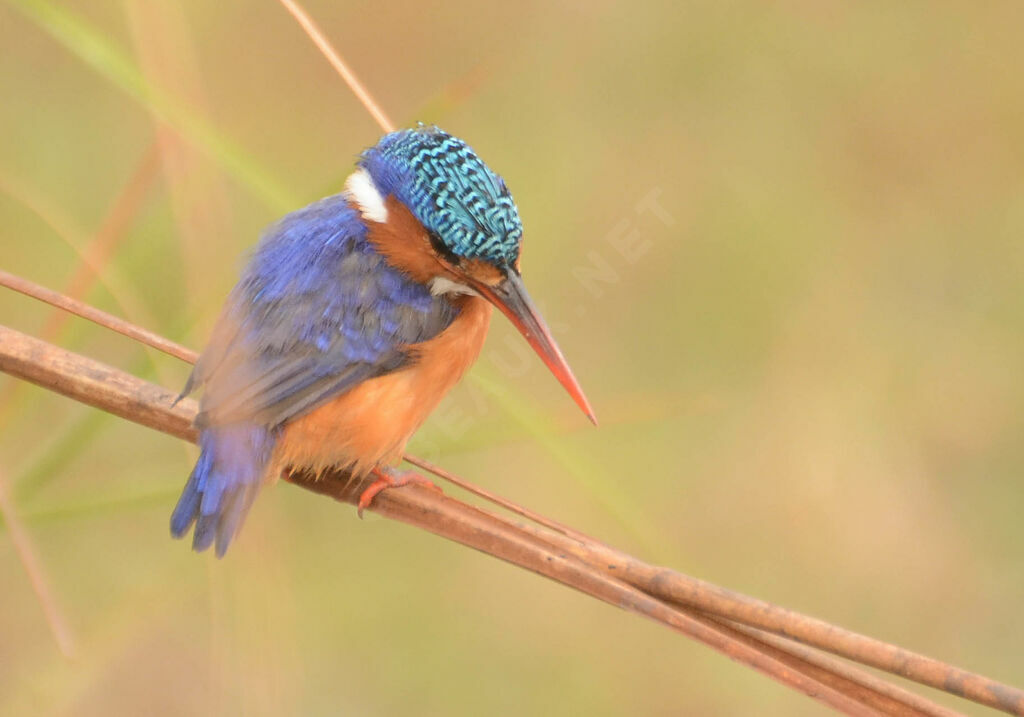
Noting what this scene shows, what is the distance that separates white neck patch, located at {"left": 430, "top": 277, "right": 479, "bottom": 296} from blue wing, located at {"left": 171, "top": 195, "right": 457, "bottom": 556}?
0.6 inches

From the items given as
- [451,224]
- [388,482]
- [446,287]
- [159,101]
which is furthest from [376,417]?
[159,101]

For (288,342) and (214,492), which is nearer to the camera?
(214,492)

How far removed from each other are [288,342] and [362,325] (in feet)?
0.45

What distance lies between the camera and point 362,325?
2105mm

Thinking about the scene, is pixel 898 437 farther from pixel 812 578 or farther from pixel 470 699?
pixel 470 699

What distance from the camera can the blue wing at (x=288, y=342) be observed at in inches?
73.8

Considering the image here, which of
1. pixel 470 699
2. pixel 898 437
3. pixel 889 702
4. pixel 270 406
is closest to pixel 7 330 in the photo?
pixel 270 406

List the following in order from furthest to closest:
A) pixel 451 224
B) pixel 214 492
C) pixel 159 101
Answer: pixel 451 224 < pixel 214 492 < pixel 159 101

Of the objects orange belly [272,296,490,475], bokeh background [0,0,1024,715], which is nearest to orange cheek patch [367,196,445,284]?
orange belly [272,296,490,475]

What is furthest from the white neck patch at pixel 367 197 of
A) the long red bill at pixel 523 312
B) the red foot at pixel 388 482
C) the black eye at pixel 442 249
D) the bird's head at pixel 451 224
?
the red foot at pixel 388 482

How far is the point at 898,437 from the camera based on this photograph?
3305 millimetres

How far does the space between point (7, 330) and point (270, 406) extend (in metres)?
0.44

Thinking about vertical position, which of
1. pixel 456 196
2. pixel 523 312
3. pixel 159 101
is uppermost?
pixel 159 101

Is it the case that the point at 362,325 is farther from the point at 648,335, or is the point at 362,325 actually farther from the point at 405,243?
the point at 648,335
